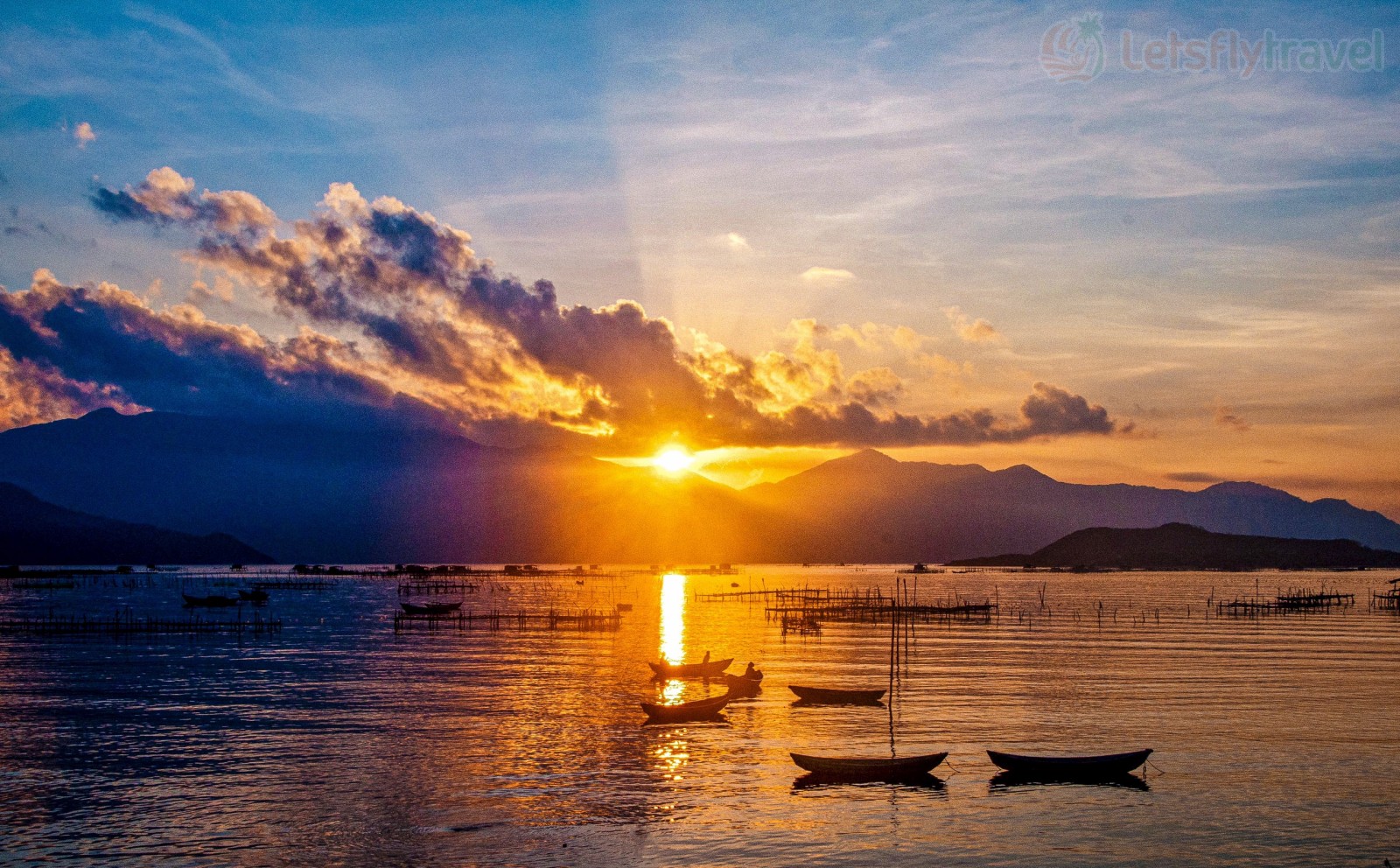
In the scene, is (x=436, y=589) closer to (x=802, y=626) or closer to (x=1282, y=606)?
(x=802, y=626)

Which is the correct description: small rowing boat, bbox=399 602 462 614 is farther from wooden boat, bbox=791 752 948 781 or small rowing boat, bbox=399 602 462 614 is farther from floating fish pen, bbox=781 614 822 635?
wooden boat, bbox=791 752 948 781

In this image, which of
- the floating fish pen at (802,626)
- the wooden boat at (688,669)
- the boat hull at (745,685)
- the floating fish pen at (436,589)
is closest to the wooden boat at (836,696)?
the boat hull at (745,685)

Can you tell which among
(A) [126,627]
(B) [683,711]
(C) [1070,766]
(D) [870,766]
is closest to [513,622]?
(A) [126,627]

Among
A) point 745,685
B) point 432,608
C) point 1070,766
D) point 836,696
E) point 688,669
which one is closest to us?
point 1070,766

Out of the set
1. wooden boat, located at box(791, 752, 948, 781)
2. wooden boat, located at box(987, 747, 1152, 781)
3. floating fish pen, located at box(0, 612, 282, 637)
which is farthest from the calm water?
floating fish pen, located at box(0, 612, 282, 637)

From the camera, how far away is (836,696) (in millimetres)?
51812

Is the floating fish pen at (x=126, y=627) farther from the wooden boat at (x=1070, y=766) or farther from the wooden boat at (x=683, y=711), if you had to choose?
the wooden boat at (x=1070, y=766)

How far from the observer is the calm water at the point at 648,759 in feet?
93.7

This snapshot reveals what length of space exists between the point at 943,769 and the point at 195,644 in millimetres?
67628

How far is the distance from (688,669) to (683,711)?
1472cm

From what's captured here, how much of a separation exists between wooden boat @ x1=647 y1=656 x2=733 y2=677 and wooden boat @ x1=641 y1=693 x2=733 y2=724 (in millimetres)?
13109

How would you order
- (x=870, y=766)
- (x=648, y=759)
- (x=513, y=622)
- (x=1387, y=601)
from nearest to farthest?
(x=870, y=766)
(x=648, y=759)
(x=513, y=622)
(x=1387, y=601)

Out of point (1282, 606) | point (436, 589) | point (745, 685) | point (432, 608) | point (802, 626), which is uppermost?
point (745, 685)

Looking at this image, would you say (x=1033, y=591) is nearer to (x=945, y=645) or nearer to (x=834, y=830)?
(x=945, y=645)
